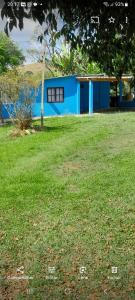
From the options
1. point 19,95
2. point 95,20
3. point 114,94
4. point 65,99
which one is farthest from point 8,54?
point 95,20

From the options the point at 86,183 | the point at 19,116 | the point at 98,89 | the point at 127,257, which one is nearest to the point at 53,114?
the point at 98,89

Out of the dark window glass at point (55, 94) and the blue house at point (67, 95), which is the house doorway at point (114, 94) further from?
the dark window glass at point (55, 94)

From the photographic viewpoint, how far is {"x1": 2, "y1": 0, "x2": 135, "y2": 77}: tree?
213 centimetres

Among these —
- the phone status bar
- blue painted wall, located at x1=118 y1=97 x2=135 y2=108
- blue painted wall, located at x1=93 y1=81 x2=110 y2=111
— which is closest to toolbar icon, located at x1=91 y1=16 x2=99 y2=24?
the phone status bar

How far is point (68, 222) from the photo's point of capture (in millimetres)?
5242

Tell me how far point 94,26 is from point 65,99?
66.7ft

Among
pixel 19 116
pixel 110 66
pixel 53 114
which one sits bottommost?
pixel 53 114

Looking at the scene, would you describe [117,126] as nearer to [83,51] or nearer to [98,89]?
[98,89]

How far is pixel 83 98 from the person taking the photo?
2408 centimetres

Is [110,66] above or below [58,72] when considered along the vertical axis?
above

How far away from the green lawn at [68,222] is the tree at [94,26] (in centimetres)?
204

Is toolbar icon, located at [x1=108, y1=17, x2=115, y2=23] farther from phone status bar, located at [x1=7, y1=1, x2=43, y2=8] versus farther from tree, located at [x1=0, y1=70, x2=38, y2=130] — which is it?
tree, located at [x1=0, y1=70, x2=38, y2=130]

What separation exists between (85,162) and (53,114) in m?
14.5

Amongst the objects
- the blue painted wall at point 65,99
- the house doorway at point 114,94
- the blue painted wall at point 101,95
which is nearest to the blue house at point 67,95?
the blue painted wall at point 65,99
